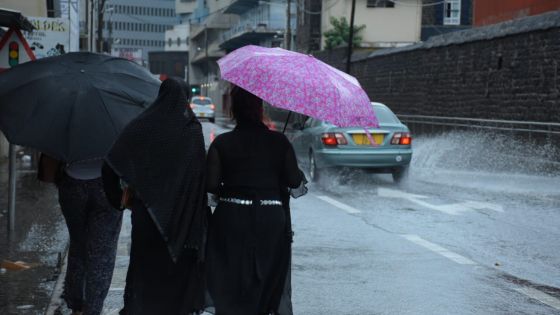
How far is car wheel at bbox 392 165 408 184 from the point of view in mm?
17062

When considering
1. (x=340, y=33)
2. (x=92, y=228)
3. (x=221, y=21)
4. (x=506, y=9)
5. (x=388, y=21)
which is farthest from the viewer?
(x=221, y=21)

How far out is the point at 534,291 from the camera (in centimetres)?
766

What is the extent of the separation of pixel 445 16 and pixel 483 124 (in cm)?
3222

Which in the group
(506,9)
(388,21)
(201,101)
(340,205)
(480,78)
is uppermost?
(388,21)

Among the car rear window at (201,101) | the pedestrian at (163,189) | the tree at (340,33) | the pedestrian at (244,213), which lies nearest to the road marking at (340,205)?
the pedestrian at (244,213)

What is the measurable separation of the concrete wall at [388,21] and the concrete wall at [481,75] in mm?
12562

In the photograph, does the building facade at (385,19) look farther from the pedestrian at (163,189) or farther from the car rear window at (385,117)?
the pedestrian at (163,189)

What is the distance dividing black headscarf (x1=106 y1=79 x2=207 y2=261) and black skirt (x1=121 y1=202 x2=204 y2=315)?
0.42 feet

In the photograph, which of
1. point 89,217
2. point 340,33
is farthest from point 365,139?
point 340,33

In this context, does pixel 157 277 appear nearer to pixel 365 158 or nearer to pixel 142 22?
pixel 365 158

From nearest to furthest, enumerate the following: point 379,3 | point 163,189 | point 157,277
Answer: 1. point 163,189
2. point 157,277
3. point 379,3

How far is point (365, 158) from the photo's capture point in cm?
1666

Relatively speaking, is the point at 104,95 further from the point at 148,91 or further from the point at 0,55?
the point at 0,55

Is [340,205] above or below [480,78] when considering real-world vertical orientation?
below
